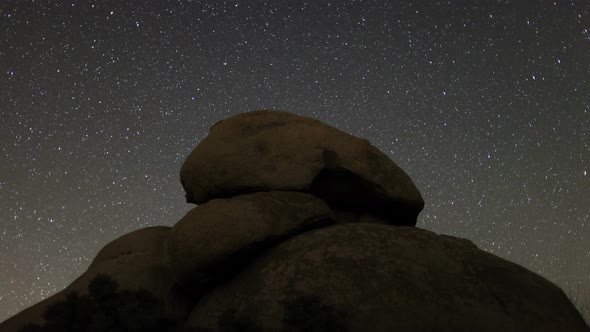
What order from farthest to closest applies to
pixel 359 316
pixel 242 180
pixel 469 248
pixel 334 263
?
1. pixel 242 180
2. pixel 469 248
3. pixel 334 263
4. pixel 359 316

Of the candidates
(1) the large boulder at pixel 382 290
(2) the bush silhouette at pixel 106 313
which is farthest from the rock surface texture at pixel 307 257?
(2) the bush silhouette at pixel 106 313

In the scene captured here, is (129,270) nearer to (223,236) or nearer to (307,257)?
(223,236)

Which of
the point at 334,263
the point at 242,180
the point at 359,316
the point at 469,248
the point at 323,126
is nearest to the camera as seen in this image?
the point at 359,316

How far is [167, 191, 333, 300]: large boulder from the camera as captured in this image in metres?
9.72

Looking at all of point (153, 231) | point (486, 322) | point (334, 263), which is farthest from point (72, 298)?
point (486, 322)

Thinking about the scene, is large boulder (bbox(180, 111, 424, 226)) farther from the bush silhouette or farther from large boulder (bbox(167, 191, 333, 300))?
the bush silhouette

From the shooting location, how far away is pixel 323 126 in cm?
1241

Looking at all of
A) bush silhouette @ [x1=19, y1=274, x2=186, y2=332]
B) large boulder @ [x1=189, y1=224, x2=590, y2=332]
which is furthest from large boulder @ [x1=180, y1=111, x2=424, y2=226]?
bush silhouette @ [x1=19, y1=274, x2=186, y2=332]

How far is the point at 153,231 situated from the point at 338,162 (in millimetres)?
4012

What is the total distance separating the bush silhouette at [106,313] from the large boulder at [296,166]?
2.68 m

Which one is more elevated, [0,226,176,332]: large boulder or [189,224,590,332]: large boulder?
[0,226,176,332]: large boulder

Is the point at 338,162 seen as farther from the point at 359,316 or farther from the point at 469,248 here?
the point at 359,316

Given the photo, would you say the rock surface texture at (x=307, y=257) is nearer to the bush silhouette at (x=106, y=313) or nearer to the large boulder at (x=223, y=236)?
the large boulder at (x=223, y=236)

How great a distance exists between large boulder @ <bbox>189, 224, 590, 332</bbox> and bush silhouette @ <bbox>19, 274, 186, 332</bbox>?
80cm
